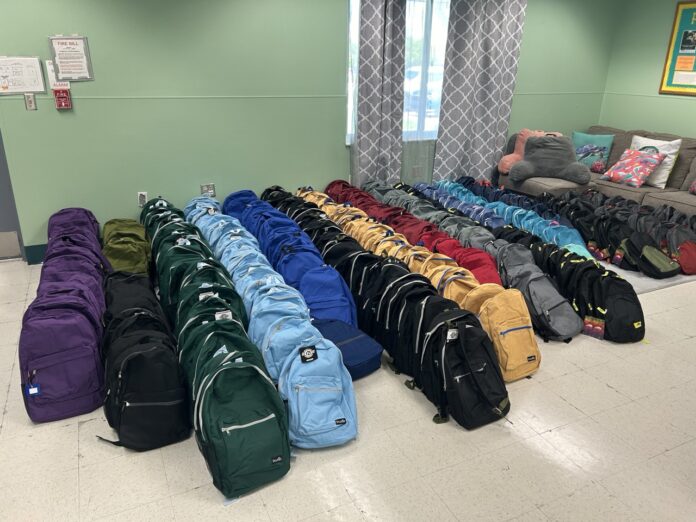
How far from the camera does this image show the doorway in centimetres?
392

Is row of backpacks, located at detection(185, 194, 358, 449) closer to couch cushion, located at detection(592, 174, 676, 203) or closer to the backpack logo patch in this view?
the backpack logo patch

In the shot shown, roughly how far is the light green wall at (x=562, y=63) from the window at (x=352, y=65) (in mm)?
1941

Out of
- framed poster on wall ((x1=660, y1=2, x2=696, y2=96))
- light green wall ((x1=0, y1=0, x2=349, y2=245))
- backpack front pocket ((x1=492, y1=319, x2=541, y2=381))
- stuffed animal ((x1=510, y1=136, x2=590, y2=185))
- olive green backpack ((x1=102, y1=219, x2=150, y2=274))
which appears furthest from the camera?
framed poster on wall ((x1=660, y1=2, x2=696, y2=96))

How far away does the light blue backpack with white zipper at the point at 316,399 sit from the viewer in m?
2.11

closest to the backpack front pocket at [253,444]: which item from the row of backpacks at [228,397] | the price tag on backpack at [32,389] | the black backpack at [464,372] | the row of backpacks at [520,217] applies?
the row of backpacks at [228,397]

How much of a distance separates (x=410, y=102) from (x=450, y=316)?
323 cm

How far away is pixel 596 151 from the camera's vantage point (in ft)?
18.3

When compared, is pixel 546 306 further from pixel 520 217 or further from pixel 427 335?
pixel 520 217

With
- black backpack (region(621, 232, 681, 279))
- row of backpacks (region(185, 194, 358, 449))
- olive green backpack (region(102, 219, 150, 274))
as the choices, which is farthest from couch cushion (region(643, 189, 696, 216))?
olive green backpack (region(102, 219, 150, 274))

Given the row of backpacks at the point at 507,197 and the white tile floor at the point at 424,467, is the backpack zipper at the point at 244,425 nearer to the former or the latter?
the white tile floor at the point at 424,467

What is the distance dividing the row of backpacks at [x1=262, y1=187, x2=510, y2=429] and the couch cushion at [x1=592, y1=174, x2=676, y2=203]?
120 inches

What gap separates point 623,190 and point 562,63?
1.72 meters

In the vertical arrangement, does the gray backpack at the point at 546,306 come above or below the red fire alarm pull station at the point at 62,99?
below

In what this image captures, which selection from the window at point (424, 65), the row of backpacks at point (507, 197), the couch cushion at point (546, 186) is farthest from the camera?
the couch cushion at point (546, 186)
